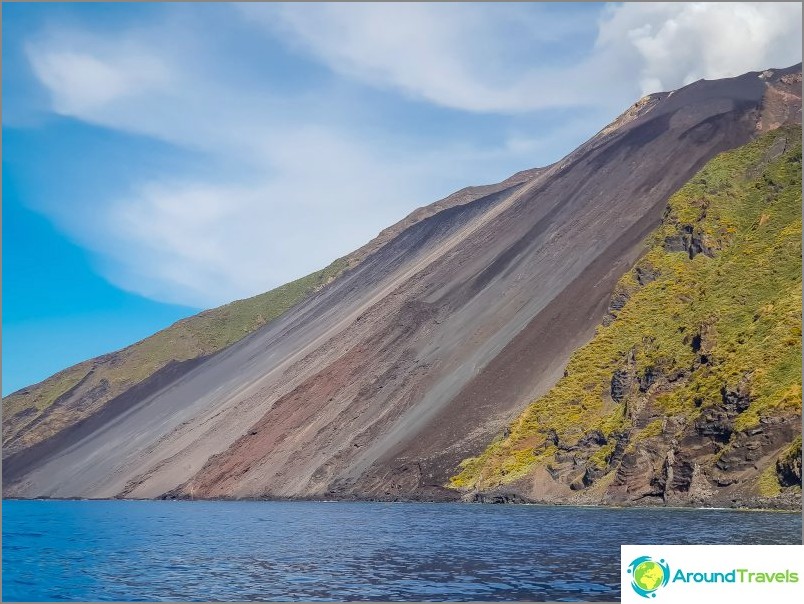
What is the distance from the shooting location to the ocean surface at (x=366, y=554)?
27469 millimetres

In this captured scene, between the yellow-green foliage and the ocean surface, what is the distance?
13536 millimetres

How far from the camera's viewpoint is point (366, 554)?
37625 millimetres

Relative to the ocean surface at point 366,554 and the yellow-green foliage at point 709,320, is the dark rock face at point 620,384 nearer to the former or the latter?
the yellow-green foliage at point 709,320

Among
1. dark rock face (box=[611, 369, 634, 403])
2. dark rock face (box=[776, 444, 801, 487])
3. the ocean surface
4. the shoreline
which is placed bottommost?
the shoreline

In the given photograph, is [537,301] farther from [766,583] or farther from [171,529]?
[766,583]

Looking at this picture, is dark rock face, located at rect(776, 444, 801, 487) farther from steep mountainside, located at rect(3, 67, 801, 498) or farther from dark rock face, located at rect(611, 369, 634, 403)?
steep mountainside, located at rect(3, 67, 801, 498)

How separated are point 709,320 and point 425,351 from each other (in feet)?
156

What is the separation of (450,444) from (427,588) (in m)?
62.7

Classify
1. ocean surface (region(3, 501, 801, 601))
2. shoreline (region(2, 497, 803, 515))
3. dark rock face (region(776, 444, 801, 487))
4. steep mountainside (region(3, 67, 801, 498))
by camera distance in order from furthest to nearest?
steep mountainside (region(3, 67, 801, 498))
shoreline (region(2, 497, 803, 515))
dark rock face (region(776, 444, 801, 487))
ocean surface (region(3, 501, 801, 601))

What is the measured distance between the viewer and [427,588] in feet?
88.6

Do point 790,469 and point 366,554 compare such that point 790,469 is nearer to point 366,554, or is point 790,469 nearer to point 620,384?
point 620,384

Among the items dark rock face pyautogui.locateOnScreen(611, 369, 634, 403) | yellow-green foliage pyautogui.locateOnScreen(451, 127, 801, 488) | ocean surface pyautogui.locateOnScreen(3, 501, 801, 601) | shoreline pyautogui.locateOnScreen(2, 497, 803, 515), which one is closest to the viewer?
ocean surface pyautogui.locateOnScreen(3, 501, 801, 601)

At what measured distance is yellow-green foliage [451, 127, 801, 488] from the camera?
2527 inches

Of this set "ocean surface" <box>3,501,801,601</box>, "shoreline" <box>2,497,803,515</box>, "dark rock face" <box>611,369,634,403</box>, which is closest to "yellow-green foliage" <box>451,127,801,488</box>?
"dark rock face" <box>611,369,634,403</box>
